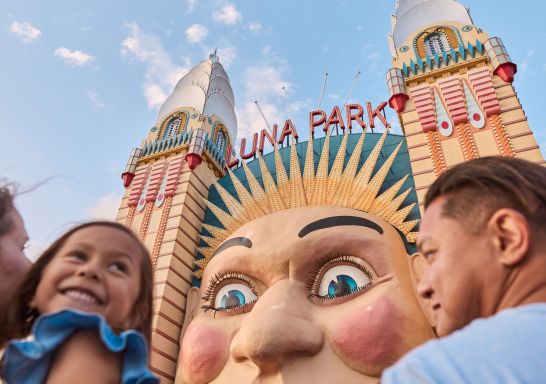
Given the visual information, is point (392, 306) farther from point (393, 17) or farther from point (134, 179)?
point (393, 17)

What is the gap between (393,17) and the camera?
9.34 meters

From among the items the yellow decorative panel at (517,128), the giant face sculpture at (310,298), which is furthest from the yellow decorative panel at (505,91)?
the giant face sculpture at (310,298)

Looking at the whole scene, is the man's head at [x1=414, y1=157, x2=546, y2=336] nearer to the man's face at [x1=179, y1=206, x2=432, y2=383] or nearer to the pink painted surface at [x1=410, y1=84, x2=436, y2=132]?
the man's face at [x1=179, y1=206, x2=432, y2=383]

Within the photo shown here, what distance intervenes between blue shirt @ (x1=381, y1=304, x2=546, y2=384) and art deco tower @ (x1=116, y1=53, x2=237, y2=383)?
586 cm

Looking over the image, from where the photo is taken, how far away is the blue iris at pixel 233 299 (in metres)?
4.79

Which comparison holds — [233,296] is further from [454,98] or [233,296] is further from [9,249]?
[454,98]

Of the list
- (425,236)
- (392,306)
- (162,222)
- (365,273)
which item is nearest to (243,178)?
(162,222)

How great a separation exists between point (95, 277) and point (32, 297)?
0.87 feet

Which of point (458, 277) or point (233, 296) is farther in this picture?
point (233, 296)

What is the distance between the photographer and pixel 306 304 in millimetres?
4219

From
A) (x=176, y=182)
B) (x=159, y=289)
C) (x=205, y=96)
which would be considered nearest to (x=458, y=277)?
(x=159, y=289)

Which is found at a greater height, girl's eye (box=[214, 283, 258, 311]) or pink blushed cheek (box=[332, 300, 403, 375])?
girl's eye (box=[214, 283, 258, 311])

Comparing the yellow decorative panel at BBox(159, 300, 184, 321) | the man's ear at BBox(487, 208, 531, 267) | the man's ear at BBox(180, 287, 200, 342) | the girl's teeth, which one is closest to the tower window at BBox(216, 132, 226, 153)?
the yellow decorative panel at BBox(159, 300, 184, 321)

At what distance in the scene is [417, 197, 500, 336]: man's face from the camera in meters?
1.09
